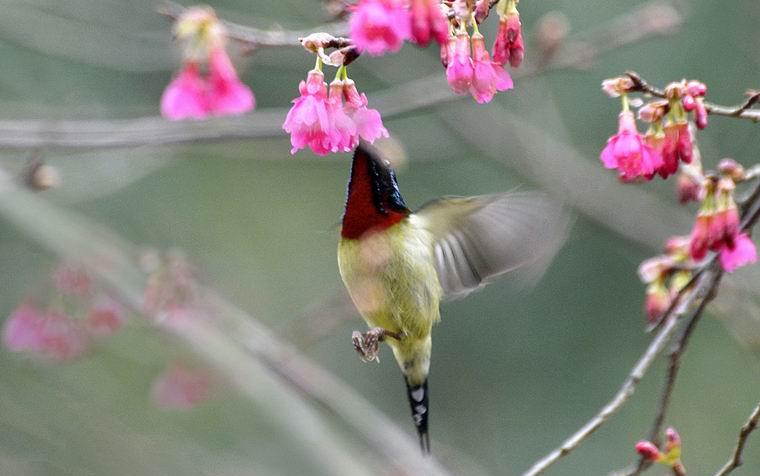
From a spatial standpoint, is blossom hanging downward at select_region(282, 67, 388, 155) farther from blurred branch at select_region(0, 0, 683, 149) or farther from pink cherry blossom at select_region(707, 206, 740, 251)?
pink cherry blossom at select_region(707, 206, 740, 251)

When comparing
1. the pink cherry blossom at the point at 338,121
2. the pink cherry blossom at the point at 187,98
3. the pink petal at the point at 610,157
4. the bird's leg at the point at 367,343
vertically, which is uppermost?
the pink cherry blossom at the point at 338,121

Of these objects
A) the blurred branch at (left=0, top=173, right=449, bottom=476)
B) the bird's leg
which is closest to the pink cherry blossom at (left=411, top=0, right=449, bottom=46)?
the bird's leg

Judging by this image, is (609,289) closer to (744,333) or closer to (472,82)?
(744,333)

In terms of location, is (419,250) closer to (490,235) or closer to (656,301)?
(490,235)

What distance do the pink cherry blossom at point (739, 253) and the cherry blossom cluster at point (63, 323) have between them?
234cm

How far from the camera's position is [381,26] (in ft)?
4.81

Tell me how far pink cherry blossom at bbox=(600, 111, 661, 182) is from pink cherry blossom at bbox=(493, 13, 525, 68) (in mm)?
258

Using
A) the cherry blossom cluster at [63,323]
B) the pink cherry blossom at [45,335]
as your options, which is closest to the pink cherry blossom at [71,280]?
the cherry blossom cluster at [63,323]

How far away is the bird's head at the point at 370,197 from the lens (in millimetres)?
2016

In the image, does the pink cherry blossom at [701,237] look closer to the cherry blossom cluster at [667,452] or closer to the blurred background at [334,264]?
the cherry blossom cluster at [667,452]

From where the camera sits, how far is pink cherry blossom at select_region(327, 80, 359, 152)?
1722mm

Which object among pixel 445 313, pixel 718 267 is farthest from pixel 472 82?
pixel 445 313

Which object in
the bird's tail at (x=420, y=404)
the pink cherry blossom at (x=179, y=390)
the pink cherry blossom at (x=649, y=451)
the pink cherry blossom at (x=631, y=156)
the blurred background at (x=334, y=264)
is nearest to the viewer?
the pink cherry blossom at (x=631, y=156)

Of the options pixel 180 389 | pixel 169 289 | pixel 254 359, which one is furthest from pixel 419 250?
pixel 180 389
